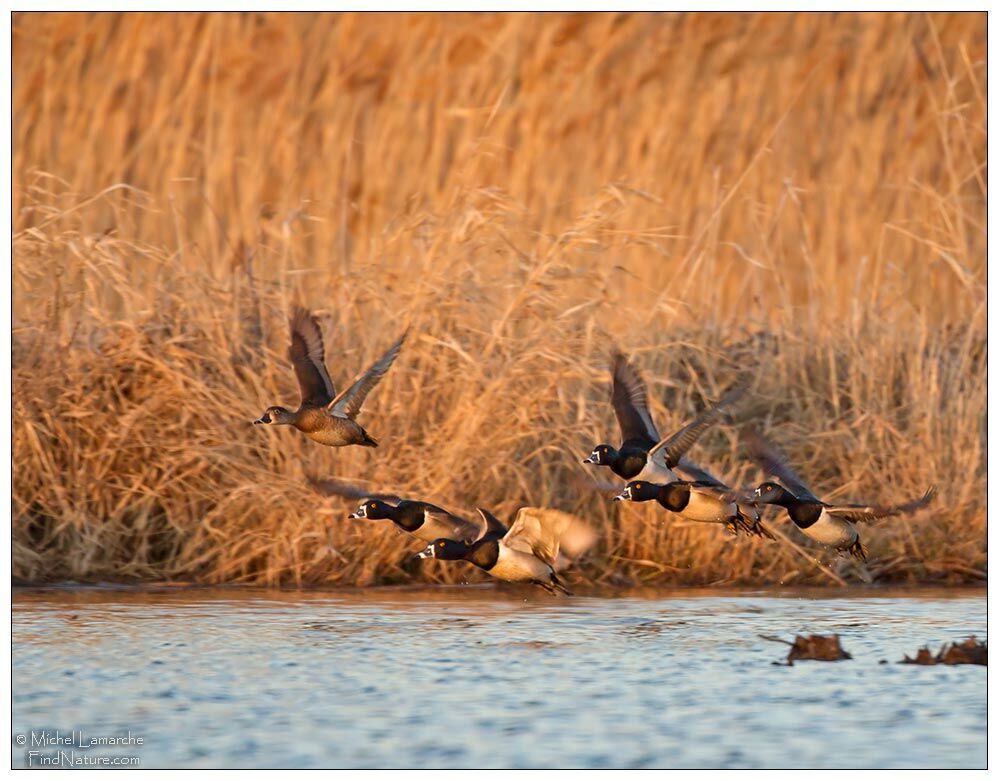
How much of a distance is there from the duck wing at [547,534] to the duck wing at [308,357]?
1.00m

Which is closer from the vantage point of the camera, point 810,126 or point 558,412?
point 558,412

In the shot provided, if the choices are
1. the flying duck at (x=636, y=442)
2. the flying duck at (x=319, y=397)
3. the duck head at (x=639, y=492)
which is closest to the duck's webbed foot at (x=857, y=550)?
the flying duck at (x=636, y=442)

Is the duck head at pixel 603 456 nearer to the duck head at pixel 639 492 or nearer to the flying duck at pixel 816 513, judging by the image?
the duck head at pixel 639 492

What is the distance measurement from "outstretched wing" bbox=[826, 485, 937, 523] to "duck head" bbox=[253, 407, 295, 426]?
2.09 metres

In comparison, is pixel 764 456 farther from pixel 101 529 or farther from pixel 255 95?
pixel 255 95

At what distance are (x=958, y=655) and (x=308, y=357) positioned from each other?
2.71 m

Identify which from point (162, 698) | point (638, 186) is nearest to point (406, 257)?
point (638, 186)

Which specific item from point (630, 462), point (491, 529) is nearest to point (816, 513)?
point (630, 462)

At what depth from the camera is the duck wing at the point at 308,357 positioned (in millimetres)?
7320

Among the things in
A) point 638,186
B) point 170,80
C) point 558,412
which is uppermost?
point 170,80

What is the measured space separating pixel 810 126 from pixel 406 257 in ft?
11.2

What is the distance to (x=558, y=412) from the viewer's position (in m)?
8.16

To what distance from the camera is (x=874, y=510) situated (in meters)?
6.64

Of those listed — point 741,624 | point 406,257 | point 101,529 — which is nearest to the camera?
point 741,624
